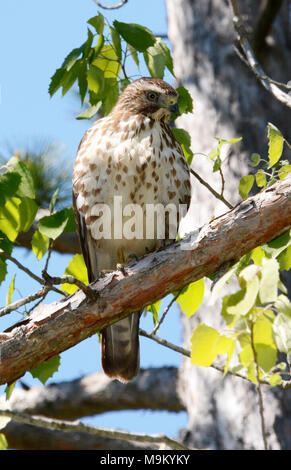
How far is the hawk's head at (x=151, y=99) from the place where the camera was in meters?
4.14

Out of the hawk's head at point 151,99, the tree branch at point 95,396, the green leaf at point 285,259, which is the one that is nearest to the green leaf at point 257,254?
the green leaf at point 285,259

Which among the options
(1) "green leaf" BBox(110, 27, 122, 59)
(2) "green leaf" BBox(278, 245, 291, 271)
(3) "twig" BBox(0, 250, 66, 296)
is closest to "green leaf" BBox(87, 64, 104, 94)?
(1) "green leaf" BBox(110, 27, 122, 59)

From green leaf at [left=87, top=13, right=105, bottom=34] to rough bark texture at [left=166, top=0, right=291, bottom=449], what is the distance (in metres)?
2.17

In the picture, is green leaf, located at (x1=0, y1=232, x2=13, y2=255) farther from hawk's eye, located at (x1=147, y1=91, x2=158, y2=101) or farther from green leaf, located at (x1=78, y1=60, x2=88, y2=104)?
hawk's eye, located at (x1=147, y1=91, x2=158, y2=101)

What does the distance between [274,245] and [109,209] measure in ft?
4.09

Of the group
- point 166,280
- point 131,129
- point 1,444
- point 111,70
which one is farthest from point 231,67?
point 1,444

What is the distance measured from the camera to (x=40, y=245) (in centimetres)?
282

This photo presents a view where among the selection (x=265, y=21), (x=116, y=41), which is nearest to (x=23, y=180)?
(x=116, y=41)

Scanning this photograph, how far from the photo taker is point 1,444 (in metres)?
3.08

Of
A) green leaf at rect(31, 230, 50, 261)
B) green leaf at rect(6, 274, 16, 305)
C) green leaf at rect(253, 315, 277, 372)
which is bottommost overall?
green leaf at rect(253, 315, 277, 372)

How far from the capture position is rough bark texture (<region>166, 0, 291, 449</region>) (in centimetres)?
521

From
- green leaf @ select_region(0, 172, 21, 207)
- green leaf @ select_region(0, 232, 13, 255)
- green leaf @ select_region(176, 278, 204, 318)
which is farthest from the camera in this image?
green leaf @ select_region(176, 278, 204, 318)

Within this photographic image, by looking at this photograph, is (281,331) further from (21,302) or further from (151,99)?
(151,99)

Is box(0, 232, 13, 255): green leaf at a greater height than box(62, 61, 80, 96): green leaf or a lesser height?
lesser
